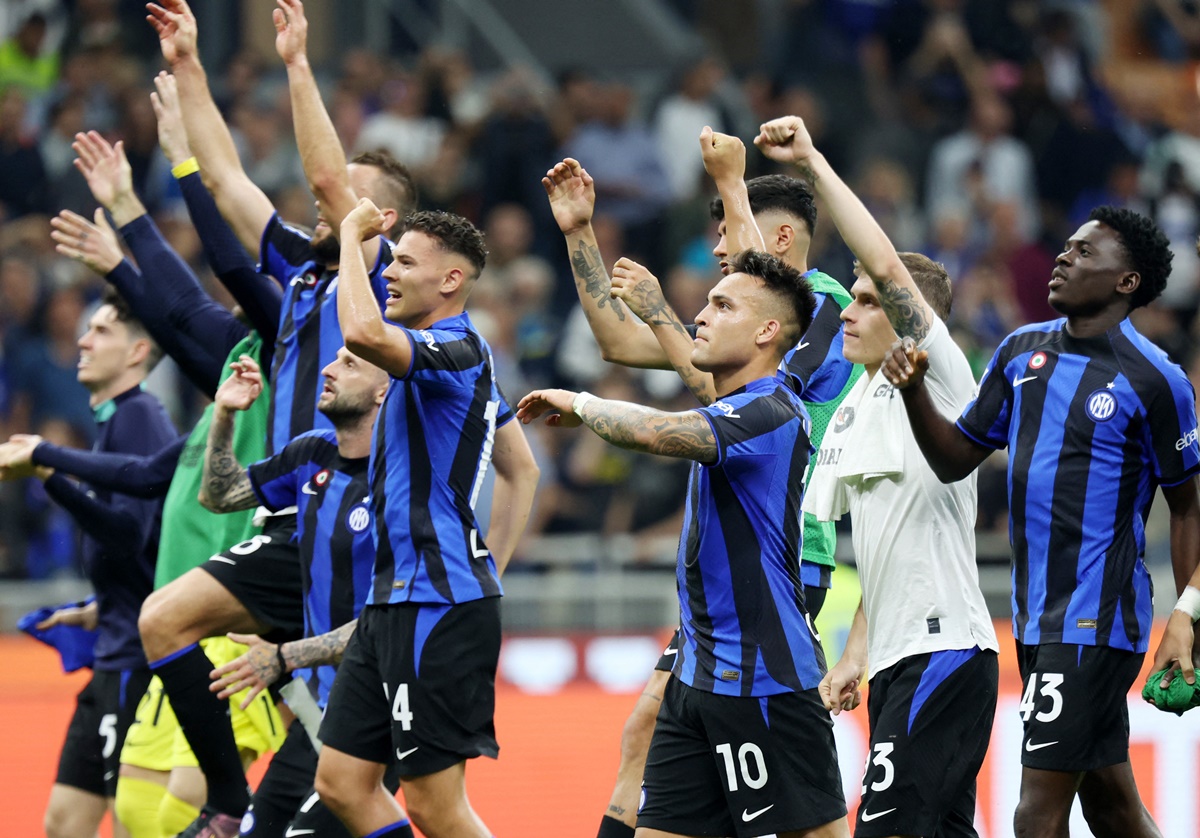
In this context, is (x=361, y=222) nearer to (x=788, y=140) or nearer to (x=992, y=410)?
(x=788, y=140)

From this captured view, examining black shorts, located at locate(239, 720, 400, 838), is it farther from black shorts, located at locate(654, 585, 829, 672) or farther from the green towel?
the green towel

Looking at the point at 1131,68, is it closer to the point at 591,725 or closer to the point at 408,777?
the point at 591,725

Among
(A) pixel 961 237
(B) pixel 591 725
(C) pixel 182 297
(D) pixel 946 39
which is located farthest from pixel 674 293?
(C) pixel 182 297

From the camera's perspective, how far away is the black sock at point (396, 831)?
5.91 metres

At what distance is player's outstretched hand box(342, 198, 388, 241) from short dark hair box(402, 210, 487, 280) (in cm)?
27

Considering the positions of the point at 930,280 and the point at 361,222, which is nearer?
the point at 361,222

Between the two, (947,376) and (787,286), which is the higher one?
(787,286)

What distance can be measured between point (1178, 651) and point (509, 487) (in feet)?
8.32

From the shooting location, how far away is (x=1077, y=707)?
5.66 meters

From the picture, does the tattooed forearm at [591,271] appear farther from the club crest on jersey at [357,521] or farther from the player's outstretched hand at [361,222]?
the club crest on jersey at [357,521]

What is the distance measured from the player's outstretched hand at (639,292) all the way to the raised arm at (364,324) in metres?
0.85

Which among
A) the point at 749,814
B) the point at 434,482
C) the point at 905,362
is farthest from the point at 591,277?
the point at 749,814


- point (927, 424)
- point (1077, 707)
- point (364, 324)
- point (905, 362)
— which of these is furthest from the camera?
point (1077, 707)

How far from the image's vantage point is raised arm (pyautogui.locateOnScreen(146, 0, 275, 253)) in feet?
24.5
